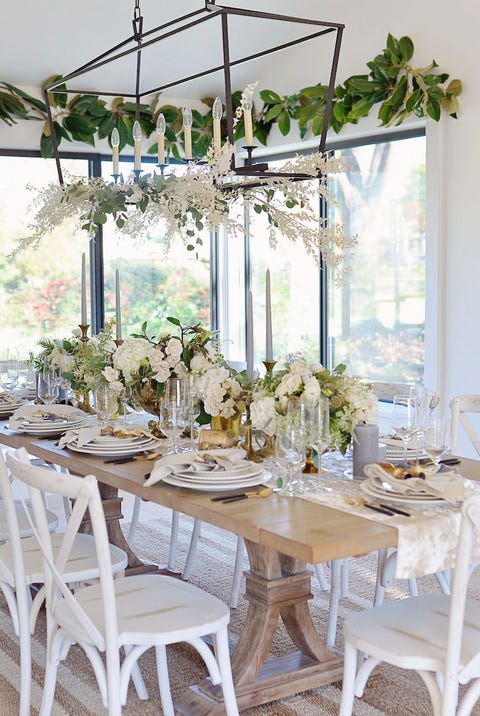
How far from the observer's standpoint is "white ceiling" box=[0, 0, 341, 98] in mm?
4848

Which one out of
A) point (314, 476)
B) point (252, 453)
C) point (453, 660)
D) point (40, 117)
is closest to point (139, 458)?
point (252, 453)

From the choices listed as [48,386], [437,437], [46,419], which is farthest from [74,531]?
[48,386]

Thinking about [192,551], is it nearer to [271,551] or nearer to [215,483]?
[271,551]

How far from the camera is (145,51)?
17.8 ft

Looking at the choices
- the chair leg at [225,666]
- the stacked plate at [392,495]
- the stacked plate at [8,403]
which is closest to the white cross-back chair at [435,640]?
the stacked plate at [392,495]

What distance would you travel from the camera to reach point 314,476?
2.63 m

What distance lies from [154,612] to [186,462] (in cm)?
43

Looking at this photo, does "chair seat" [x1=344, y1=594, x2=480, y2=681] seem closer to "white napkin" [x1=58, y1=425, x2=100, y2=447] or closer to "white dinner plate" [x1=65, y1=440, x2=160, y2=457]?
"white dinner plate" [x1=65, y1=440, x2=160, y2=457]

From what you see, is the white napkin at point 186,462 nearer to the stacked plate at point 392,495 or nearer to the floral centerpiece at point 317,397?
the floral centerpiece at point 317,397

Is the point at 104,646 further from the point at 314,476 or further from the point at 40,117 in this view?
the point at 40,117

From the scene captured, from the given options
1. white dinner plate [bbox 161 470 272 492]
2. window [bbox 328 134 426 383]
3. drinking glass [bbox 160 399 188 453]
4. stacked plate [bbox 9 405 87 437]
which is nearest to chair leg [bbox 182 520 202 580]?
stacked plate [bbox 9 405 87 437]

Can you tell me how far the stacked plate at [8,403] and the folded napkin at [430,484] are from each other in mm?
1897

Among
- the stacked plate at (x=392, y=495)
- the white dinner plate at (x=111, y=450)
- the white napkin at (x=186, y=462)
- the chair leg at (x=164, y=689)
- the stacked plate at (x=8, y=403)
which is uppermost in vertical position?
the stacked plate at (x=8, y=403)

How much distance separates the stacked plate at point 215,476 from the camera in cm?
240
